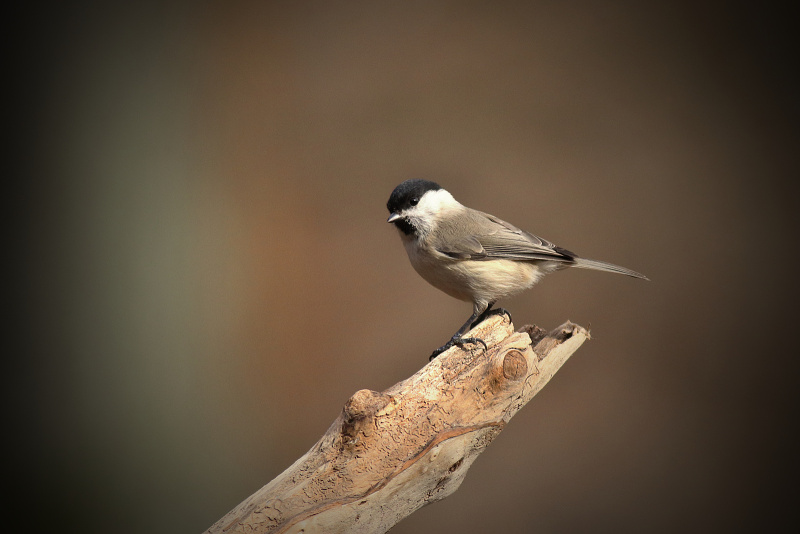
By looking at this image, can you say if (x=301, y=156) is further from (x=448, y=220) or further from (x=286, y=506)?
(x=286, y=506)

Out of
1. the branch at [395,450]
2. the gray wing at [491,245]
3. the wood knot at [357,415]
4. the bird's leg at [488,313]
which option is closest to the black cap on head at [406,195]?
the gray wing at [491,245]

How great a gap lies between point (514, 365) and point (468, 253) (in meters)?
0.41

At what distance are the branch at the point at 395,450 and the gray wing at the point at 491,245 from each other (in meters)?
0.33

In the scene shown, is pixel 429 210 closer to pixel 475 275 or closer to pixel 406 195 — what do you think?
pixel 406 195

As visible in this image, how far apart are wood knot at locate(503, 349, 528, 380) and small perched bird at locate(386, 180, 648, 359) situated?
30 centimetres

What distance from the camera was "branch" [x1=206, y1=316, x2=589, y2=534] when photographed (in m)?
1.11

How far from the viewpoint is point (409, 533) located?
7.54 ft

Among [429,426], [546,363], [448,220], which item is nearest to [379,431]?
[429,426]

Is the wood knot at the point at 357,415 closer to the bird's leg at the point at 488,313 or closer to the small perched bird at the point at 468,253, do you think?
the small perched bird at the point at 468,253

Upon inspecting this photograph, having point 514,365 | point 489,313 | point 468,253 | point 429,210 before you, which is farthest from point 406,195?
point 514,365

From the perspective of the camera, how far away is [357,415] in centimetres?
115

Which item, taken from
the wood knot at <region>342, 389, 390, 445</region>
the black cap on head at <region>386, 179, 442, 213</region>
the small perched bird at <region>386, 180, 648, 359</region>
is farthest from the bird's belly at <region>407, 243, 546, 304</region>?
the wood knot at <region>342, 389, 390, 445</region>

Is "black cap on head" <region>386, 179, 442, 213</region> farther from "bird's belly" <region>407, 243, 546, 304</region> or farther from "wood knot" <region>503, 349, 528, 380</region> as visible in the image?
"wood knot" <region>503, 349, 528, 380</region>

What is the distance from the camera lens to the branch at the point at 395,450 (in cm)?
111
